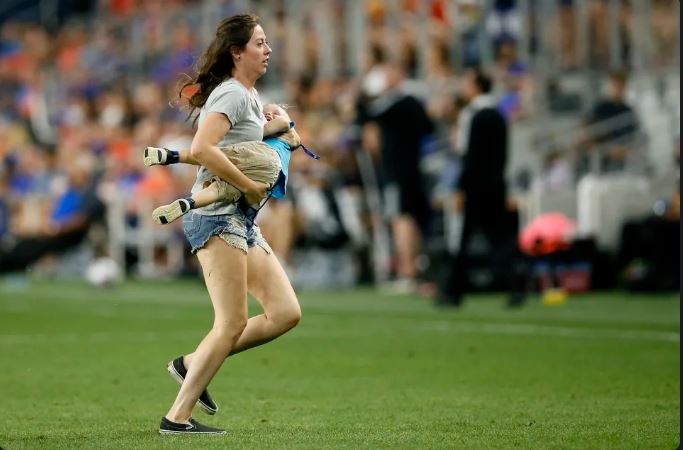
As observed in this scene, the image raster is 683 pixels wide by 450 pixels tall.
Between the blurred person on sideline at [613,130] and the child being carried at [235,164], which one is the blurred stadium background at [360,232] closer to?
the blurred person on sideline at [613,130]

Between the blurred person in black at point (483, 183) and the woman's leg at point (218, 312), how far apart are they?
9758 millimetres

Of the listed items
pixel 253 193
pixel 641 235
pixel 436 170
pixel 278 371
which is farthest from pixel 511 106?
pixel 253 193

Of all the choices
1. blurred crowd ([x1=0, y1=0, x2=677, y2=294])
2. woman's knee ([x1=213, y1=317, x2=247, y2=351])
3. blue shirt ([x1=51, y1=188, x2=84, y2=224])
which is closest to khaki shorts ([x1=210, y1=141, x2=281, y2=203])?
woman's knee ([x1=213, y1=317, x2=247, y2=351])

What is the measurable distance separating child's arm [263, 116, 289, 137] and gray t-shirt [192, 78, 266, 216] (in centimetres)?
11

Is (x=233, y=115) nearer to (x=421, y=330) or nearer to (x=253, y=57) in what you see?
(x=253, y=57)

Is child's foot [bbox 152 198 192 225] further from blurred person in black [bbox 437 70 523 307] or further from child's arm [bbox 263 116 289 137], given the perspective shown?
blurred person in black [bbox 437 70 523 307]

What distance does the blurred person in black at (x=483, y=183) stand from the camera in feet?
56.5

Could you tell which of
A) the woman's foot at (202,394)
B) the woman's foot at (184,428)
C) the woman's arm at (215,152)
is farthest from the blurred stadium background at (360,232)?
the woman's arm at (215,152)

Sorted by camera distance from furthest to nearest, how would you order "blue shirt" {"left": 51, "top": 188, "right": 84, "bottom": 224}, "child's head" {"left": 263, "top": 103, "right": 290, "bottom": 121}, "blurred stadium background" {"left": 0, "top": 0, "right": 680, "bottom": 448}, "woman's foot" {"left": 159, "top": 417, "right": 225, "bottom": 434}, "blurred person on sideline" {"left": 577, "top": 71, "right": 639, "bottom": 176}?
1. "blue shirt" {"left": 51, "top": 188, "right": 84, "bottom": 224}
2. "blurred person on sideline" {"left": 577, "top": 71, "right": 639, "bottom": 176}
3. "blurred stadium background" {"left": 0, "top": 0, "right": 680, "bottom": 448}
4. "child's head" {"left": 263, "top": 103, "right": 290, "bottom": 121}
5. "woman's foot" {"left": 159, "top": 417, "right": 225, "bottom": 434}

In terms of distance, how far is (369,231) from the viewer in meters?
22.9

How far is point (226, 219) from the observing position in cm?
742

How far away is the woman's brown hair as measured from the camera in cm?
751

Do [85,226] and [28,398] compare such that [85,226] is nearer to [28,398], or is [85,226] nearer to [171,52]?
[171,52]

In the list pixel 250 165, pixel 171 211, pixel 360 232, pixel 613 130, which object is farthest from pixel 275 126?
pixel 360 232
